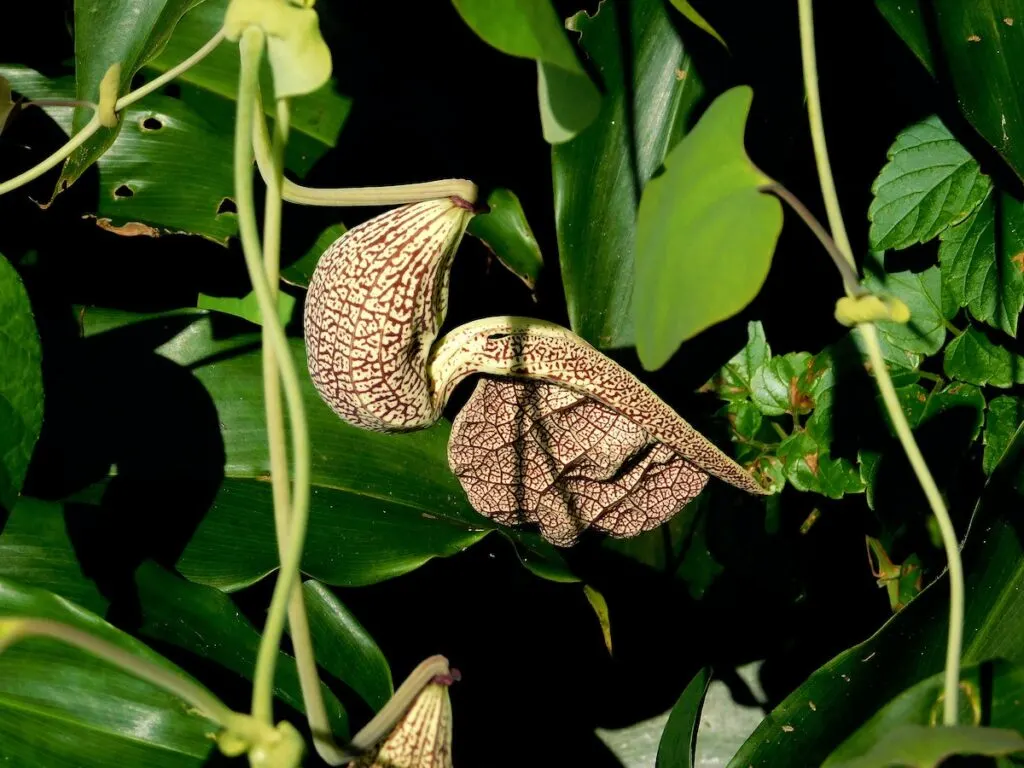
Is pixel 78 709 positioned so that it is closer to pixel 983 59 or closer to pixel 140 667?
pixel 140 667

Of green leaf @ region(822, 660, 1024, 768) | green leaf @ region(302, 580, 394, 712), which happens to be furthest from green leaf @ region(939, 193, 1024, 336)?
green leaf @ region(302, 580, 394, 712)

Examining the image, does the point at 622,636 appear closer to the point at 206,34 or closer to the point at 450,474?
the point at 450,474

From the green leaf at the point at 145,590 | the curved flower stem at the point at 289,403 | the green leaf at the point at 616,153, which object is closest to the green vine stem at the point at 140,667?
the curved flower stem at the point at 289,403

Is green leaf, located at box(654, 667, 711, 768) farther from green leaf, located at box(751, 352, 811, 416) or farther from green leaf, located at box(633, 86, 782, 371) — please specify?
green leaf, located at box(633, 86, 782, 371)

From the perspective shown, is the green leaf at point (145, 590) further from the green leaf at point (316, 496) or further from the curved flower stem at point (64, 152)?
the curved flower stem at point (64, 152)

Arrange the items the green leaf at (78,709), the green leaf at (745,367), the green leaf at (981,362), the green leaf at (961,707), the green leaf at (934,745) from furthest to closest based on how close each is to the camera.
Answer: the green leaf at (745,367), the green leaf at (981,362), the green leaf at (78,709), the green leaf at (961,707), the green leaf at (934,745)
